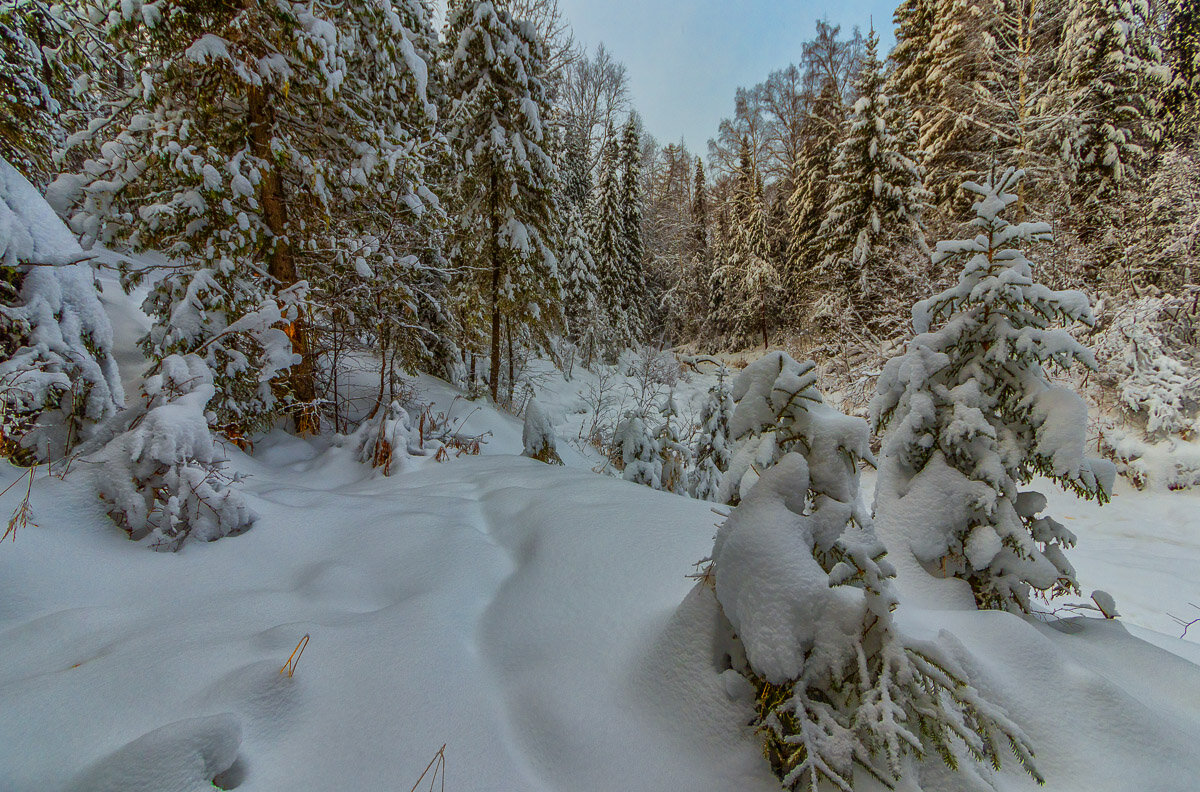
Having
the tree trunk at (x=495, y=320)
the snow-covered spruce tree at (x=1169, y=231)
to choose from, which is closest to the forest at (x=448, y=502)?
the snow-covered spruce tree at (x=1169, y=231)

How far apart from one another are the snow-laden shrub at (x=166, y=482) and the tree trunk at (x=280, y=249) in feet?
7.84

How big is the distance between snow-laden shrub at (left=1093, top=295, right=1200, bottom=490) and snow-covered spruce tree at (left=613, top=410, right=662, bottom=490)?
29.9ft

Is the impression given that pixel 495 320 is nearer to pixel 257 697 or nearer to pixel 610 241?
pixel 257 697

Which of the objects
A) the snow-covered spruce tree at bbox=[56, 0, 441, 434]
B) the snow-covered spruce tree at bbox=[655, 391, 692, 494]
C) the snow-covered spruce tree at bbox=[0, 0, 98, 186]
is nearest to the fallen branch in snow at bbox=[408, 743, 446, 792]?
the snow-covered spruce tree at bbox=[56, 0, 441, 434]

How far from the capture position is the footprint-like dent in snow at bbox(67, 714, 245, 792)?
113 centimetres

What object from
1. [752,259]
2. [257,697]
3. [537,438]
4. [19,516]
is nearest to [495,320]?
[537,438]

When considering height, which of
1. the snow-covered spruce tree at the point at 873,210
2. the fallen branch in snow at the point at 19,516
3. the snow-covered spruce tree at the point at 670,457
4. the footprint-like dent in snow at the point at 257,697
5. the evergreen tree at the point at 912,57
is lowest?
the snow-covered spruce tree at the point at 670,457

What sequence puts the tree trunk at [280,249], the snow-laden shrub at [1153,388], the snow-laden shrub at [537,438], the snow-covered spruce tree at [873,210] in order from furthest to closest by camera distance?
the snow-covered spruce tree at [873,210]
the snow-laden shrub at [1153,388]
the snow-laden shrub at [537,438]
the tree trunk at [280,249]

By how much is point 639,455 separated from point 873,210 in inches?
521

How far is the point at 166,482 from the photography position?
2672mm

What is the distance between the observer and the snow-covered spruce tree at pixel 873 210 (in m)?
14.0

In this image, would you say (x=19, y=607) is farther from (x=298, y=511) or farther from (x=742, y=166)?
(x=742, y=166)

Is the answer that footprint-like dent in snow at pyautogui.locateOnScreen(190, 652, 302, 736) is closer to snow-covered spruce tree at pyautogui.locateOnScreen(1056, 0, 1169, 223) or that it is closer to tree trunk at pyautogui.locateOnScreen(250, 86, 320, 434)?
tree trunk at pyautogui.locateOnScreen(250, 86, 320, 434)

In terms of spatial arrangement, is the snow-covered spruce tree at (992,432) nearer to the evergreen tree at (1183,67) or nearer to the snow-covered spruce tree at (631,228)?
the evergreen tree at (1183,67)
